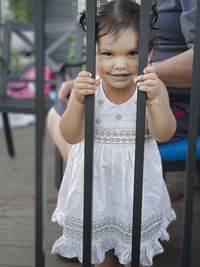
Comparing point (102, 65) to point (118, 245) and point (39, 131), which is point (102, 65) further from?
point (118, 245)

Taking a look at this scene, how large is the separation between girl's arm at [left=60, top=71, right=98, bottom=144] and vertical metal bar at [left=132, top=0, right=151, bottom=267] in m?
0.13

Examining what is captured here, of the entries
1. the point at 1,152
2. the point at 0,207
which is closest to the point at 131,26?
the point at 0,207

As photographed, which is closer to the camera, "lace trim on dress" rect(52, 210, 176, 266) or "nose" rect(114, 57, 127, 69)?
"nose" rect(114, 57, 127, 69)

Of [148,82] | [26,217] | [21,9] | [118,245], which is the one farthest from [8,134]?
[21,9]

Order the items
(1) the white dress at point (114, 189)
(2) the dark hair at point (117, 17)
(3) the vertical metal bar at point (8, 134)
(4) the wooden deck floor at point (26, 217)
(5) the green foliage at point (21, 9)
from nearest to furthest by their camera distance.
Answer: (2) the dark hair at point (117, 17) → (1) the white dress at point (114, 189) → (4) the wooden deck floor at point (26, 217) → (3) the vertical metal bar at point (8, 134) → (5) the green foliage at point (21, 9)

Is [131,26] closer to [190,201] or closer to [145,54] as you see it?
[145,54]

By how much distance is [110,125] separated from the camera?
57.8 inches

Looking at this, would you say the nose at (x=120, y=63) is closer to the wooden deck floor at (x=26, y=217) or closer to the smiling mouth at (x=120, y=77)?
the smiling mouth at (x=120, y=77)

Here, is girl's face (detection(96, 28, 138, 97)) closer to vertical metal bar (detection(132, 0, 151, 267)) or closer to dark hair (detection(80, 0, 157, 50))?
dark hair (detection(80, 0, 157, 50))

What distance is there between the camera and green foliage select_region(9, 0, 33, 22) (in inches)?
324

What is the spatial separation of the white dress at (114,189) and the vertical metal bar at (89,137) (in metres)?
0.18

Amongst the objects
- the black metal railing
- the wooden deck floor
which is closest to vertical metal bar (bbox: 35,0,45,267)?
the black metal railing

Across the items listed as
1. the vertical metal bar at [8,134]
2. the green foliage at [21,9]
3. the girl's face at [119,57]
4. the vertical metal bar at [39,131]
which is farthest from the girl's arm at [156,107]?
the green foliage at [21,9]

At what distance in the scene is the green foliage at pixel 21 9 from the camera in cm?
823
